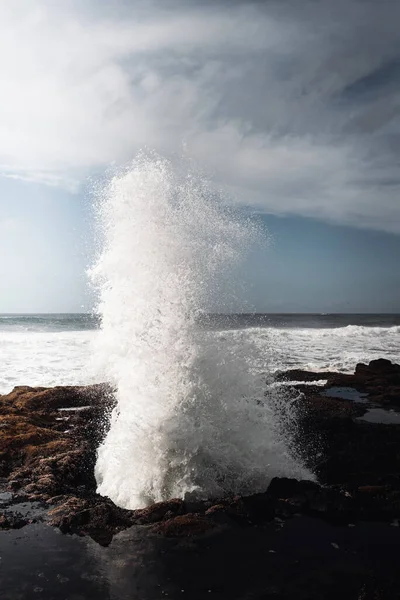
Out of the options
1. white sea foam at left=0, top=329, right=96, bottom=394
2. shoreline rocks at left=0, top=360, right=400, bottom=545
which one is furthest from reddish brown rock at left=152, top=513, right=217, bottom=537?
white sea foam at left=0, top=329, right=96, bottom=394

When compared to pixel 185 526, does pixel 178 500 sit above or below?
above

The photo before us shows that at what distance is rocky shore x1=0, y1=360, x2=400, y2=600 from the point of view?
509 centimetres

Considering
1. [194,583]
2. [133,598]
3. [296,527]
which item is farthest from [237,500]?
[133,598]

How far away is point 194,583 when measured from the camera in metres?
4.98

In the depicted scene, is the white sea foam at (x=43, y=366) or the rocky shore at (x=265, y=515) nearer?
the rocky shore at (x=265, y=515)

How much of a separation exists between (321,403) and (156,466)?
8192mm

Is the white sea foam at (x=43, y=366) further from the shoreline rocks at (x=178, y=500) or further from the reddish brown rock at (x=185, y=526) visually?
the reddish brown rock at (x=185, y=526)

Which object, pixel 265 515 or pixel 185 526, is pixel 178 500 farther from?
pixel 265 515

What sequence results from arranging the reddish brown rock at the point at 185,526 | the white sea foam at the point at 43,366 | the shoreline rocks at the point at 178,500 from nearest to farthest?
1. the reddish brown rock at the point at 185,526
2. the shoreline rocks at the point at 178,500
3. the white sea foam at the point at 43,366

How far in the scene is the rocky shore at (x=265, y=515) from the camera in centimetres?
509

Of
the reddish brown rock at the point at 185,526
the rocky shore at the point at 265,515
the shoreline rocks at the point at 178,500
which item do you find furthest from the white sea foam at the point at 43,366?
the reddish brown rock at the point at 185,526

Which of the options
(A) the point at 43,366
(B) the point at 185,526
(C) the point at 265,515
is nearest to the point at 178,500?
(B) the point at 185,526

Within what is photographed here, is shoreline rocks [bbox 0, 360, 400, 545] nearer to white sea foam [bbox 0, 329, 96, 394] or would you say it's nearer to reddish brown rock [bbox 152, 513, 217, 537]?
reddish brown rock [bbox 152, 513, 217, 537]

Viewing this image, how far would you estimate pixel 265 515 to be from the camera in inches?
256
